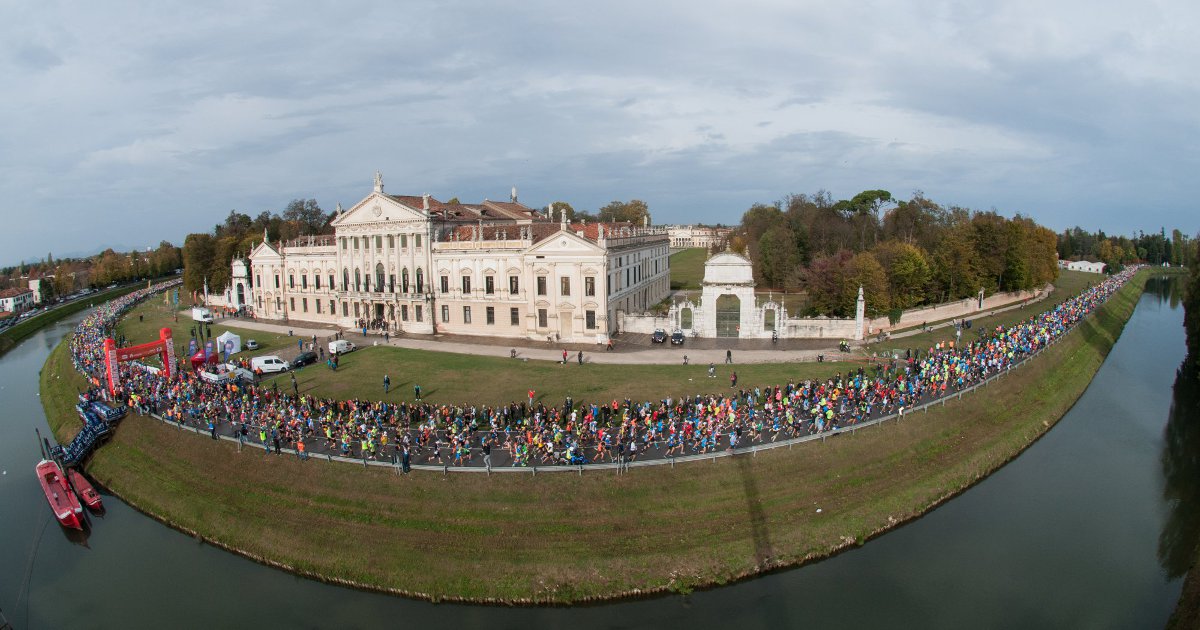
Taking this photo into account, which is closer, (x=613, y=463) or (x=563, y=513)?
(x=563, y=513)

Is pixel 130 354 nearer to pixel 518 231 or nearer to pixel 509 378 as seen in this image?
pixel 509 378

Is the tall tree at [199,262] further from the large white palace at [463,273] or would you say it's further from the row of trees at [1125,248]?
the row of trees at [1125,248]

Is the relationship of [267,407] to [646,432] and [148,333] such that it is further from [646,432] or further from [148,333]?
[148,333]

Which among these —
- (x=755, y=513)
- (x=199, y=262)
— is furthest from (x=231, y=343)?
(x=199, y=262)

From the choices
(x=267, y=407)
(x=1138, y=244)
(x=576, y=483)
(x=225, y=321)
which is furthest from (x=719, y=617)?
(x=1138, y=244)

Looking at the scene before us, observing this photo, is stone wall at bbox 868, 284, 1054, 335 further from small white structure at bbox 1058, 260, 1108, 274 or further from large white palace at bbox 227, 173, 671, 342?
small white structure at bbox 1058, 260, 1108, 274
